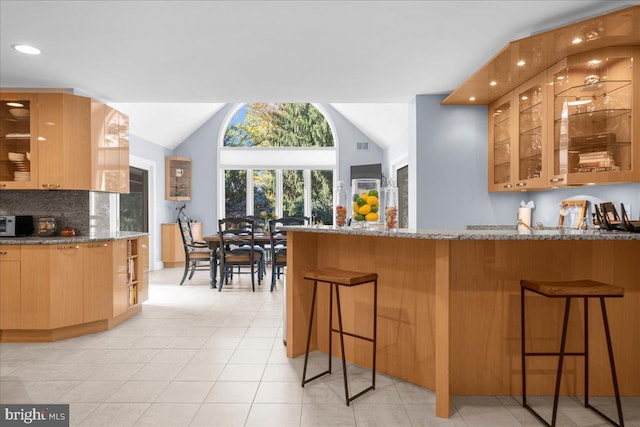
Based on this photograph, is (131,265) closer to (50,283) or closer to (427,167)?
(50,283)

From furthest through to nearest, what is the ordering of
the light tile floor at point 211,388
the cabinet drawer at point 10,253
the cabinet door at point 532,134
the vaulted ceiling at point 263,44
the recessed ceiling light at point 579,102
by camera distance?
1. the cabinet drawer at point 10,253
2. the cabinet door at point 532,134
3. the recessed ceiling light at point 579,102
4. the vaulted ceiling at point 263,44
5. the light tile floor at point 211,388

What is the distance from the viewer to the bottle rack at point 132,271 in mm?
4164

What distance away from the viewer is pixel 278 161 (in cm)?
889

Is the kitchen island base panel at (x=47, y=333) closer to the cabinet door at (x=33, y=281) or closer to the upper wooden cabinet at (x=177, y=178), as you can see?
the cabinet door at (x=33, y=281)

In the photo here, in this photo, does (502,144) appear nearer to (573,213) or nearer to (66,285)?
(573,213)

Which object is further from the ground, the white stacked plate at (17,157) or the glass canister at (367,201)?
the white stacked plate at (17,157)

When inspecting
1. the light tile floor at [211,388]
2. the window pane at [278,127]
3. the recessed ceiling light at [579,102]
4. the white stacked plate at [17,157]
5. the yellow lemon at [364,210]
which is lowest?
the light tile floor at [211,388]

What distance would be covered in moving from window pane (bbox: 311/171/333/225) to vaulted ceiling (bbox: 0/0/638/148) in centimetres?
436

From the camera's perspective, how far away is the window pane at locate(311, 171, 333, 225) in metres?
9.04

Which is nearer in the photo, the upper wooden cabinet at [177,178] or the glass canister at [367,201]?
the glass canister at [367,201]

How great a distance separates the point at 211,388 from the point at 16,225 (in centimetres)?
277

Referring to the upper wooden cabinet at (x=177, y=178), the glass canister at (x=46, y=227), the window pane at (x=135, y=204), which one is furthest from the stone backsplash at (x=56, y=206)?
the upper wooden cabinet at (x=177, y=178)

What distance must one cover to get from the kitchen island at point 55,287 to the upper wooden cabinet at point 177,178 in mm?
4524

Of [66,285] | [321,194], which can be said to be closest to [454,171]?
[66,285]
